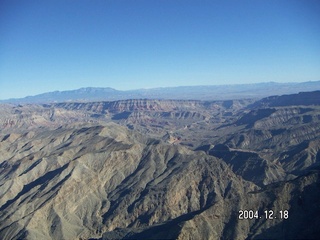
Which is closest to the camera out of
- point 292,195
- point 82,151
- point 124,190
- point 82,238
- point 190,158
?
point 292,195

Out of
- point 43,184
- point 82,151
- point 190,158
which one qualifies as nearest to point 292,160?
point 190,158

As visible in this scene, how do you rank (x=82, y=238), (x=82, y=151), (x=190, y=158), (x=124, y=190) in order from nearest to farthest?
1. (x=82, y=238)
2. (x=124, y=190)
3. (x=190, y=158)
4. (x=82, y=151)

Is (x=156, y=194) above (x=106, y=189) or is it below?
above

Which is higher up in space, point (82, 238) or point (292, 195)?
point (292, 195)

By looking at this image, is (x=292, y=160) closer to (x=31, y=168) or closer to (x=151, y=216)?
(x=151, y=216)

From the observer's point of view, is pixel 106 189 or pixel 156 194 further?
pixel 106 189

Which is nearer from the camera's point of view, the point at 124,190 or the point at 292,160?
the point at 124,190

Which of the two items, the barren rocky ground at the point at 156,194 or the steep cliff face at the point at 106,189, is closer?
the barren rocky ground at the point at 156,194

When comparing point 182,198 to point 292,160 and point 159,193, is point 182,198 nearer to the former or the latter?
point 159,193

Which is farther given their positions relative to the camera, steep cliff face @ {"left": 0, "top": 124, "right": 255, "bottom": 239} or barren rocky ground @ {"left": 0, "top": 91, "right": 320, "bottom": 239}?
steep cliff face @ {"left": 0, "top": 124, "right": 255, "bottom": 239}
